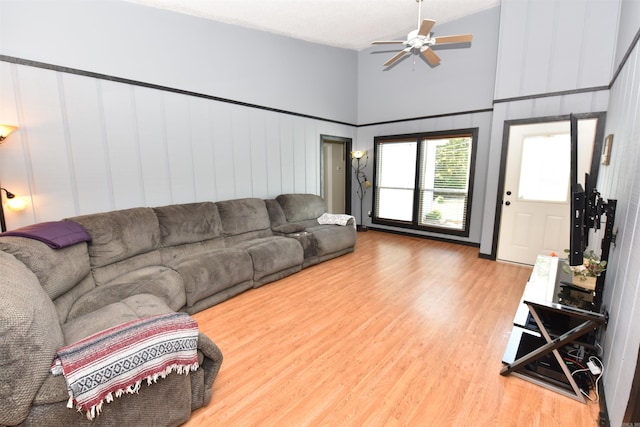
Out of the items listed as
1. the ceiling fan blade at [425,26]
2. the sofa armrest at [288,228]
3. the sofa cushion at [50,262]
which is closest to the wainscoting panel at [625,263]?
the ceiling fan blade at [425,26]

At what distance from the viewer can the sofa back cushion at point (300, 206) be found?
4.40 meters

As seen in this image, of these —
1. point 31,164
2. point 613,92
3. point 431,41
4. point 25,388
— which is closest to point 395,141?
point 431,41

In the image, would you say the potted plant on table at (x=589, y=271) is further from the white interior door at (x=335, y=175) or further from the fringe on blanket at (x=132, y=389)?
the white interior door at (x=335, y=175)

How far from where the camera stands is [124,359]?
1.23 meters

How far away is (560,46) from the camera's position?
3.52m

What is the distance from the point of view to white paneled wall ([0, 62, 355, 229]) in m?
2.49

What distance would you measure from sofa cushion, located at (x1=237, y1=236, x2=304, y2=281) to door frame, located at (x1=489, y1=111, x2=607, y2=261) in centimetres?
304

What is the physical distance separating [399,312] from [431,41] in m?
3.02

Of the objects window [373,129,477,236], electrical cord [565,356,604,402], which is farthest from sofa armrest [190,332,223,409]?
window [373,129,477,236]

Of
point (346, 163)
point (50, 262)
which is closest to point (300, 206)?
point (346, 163)

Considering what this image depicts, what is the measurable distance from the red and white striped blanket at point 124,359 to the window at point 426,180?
490 centimetres

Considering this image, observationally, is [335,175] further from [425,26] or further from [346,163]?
[425,26]

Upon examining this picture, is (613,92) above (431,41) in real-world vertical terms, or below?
below

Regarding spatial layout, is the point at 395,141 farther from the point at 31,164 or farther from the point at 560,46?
the point at 31,164
